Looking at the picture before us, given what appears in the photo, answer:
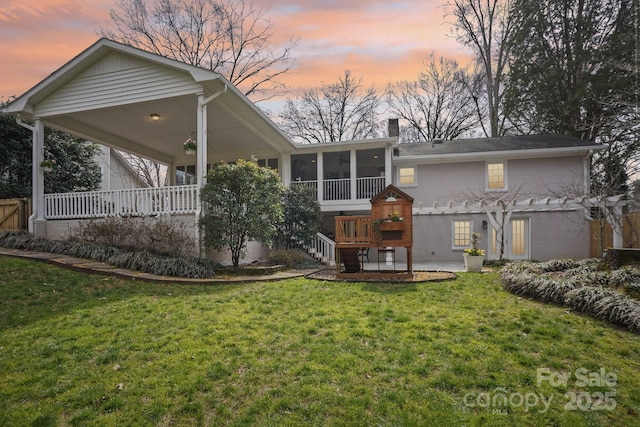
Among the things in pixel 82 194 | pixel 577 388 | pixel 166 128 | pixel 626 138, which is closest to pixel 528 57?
pixel 626 138

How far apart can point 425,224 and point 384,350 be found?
412 inches

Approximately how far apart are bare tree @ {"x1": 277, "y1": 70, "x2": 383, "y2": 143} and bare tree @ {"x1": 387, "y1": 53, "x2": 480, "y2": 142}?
69.5 inches

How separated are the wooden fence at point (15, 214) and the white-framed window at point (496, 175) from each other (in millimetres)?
16032

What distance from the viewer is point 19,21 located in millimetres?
7734

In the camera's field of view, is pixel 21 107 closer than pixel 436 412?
No

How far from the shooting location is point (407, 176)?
543 inches

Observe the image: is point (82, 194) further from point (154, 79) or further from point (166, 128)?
point (154, 79)

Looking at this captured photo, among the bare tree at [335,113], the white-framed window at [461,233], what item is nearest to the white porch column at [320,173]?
the white-framed window at [461,233]

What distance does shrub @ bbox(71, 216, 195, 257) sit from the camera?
26.1 ft

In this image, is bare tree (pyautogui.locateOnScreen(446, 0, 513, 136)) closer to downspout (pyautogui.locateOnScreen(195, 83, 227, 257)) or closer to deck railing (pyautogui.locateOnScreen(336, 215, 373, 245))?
deck railing (pyautogui.locateOnScreen(336, 215, 373, 245))

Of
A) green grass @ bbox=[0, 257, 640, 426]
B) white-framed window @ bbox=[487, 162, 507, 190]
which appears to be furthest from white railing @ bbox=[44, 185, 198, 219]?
white-framed window @ bbox=[487, 162, 507, 190]

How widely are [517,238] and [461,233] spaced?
2.04 metres

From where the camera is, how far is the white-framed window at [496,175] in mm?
13148

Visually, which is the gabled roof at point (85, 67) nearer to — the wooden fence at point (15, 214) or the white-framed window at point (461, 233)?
the wooden fence at point (15, 214)
